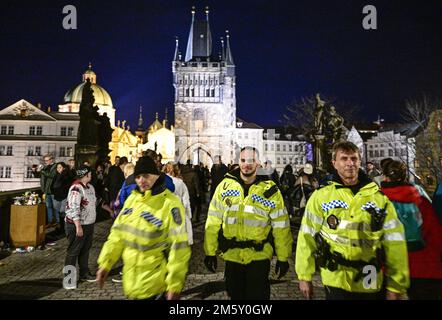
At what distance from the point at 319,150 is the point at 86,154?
10.6 metres

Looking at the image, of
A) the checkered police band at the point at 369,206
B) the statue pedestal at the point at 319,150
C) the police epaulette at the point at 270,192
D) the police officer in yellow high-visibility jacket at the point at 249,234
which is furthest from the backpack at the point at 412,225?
the statue pedestal at the point at 319,150

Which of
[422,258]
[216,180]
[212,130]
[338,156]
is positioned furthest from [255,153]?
[212,130]

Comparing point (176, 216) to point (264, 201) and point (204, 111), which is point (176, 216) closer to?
point (264, 201)

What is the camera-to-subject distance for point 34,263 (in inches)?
251

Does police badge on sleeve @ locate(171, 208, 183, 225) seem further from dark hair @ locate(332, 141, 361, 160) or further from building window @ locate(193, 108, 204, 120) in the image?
building window @ locate(193, 108, 204, 120)

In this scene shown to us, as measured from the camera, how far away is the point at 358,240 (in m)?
2.71

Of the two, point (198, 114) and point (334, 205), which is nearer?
point (334, 205)

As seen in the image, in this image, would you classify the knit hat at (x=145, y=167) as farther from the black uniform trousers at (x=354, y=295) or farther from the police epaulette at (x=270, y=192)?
the black uniform trousers at (x=354, y=295)

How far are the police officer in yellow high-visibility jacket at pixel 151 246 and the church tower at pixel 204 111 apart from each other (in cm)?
5926

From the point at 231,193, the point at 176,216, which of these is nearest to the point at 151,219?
the point at 176,216

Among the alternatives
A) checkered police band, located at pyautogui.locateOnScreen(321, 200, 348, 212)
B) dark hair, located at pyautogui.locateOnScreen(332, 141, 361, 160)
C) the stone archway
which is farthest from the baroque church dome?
checkered police band, located at pyautogui.locateOnScreen(321, 200, 348, 212)

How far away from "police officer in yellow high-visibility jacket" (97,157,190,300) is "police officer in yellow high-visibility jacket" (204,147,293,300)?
2.37 ft

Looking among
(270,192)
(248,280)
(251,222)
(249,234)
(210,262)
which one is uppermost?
(270,192)

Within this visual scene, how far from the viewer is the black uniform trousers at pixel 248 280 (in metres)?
3.32
